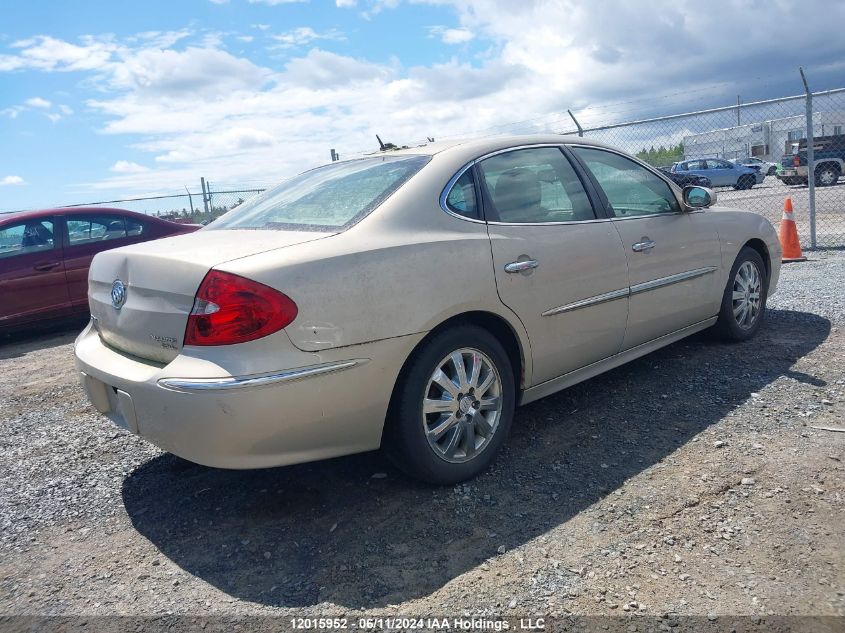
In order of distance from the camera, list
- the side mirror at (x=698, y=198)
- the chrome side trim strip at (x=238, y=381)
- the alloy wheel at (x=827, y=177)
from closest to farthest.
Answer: the chrome side trim strip at (x=238, y=381)
the side mirror at (x=698, y=198)
the alloy wheel at (x=827, y=177)

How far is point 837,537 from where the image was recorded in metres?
2.59

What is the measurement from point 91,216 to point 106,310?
5.62 m

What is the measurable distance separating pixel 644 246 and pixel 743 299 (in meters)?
1.40

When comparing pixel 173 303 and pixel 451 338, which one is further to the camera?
pixel 451 338

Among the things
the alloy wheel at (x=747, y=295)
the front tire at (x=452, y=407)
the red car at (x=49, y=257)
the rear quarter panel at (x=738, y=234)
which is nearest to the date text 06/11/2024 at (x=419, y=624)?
the front tire at (x=452, y=407)

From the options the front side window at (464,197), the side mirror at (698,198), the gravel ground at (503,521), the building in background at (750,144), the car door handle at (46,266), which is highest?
the building in background at (750,144)

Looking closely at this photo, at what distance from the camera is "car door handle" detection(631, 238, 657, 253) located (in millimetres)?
4055

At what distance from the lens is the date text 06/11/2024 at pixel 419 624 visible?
228 centimetres

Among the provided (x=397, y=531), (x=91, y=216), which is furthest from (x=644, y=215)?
(x=91, y=216)

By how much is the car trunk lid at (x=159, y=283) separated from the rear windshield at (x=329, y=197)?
7.0 inches

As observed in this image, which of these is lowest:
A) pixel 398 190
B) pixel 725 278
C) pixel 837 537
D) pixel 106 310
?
pixel 837 537

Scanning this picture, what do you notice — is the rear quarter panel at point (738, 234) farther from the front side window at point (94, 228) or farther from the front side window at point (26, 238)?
the front side window at point (26, 238)

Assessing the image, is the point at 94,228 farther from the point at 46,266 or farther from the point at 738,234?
the point at 738,234

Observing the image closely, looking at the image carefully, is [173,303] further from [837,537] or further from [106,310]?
[837,537]
